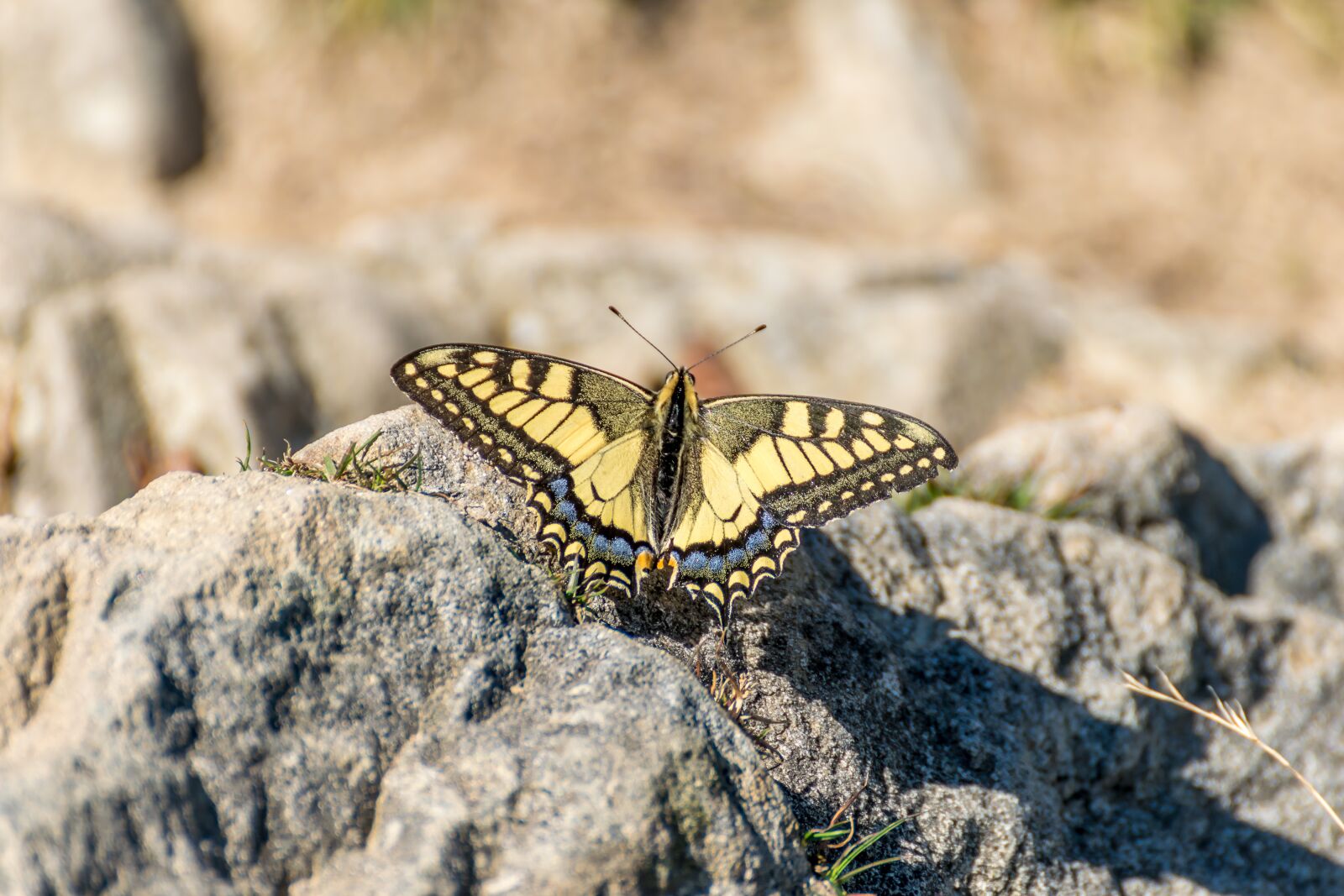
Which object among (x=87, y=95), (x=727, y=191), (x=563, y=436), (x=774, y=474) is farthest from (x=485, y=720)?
(x=87, y=95)

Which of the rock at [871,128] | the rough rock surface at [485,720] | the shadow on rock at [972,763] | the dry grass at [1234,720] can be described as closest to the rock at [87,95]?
the rock at [871,128]

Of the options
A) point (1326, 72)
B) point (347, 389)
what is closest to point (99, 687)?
point (347, 389)

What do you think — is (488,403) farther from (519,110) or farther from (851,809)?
(519,110)

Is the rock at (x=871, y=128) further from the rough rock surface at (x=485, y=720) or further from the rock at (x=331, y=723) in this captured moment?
the rock at (x=331, y=723)

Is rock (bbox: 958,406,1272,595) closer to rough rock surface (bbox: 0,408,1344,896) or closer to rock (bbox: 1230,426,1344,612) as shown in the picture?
rock (bbox: 1230,426,1344,612)

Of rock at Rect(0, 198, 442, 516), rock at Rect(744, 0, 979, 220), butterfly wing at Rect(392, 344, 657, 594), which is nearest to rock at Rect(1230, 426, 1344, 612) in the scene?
butterfly wing at Rect(392, 344, 657, 594)

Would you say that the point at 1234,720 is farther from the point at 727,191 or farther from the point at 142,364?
the point at 727,191
